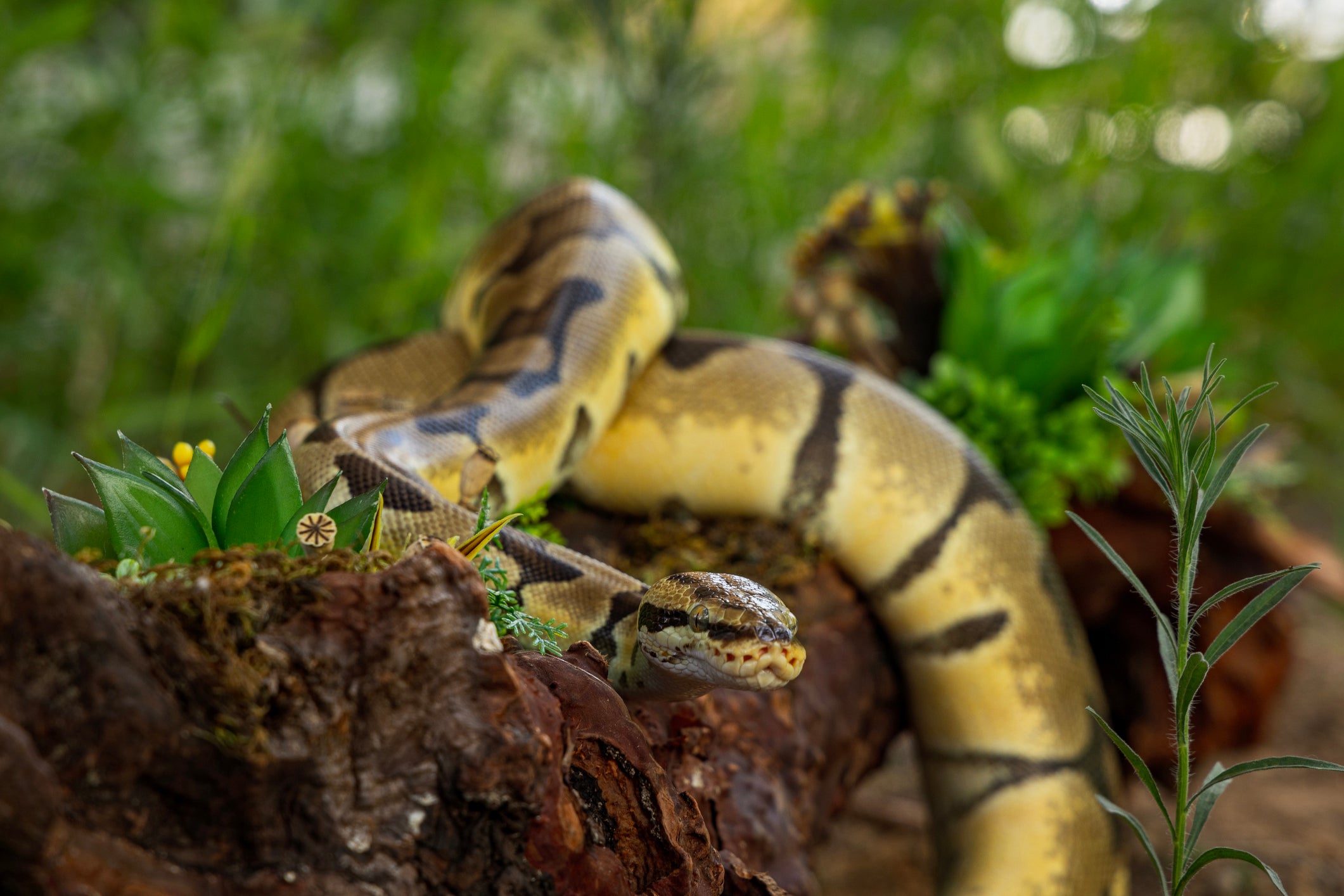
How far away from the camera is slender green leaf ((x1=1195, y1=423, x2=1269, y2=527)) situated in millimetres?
1422

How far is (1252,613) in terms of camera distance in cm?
141

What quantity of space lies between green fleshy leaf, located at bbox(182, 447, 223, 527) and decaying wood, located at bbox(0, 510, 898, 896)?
1.47 ft

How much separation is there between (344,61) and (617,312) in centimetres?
290

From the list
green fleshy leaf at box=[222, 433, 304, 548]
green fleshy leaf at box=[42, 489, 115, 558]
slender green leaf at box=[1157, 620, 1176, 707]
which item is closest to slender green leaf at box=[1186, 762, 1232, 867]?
slender green leaf at box=[1157, 620, 1176, 707]

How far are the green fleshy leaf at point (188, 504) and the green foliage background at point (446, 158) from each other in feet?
7.63

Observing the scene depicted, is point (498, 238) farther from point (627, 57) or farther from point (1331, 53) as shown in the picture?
point (1331, 53)

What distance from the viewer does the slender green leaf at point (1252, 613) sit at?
4.62 feet

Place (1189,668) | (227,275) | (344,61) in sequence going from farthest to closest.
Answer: (344,61) < (227,275) < (1189,668)

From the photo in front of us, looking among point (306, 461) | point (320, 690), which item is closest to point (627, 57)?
point (306, 461)

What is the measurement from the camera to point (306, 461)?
2104 mm

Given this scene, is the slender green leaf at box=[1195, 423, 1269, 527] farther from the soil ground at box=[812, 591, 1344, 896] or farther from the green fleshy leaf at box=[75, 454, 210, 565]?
the soil ground at box=[812, 591, 1344, 896]

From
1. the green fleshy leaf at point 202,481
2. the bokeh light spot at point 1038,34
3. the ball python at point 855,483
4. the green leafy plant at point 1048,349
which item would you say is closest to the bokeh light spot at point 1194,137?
the bokeh light spot at point 1038,34

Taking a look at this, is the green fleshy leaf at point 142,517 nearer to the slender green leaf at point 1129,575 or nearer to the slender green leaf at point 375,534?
the slender green leaf at point 375,534

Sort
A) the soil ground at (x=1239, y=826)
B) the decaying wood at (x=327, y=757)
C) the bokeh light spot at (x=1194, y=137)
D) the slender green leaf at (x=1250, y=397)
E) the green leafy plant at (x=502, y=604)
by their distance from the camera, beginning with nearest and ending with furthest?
the decaying wood at (x=327, y=757) < the slender green leaf at (x=1250, y=397) < the green leafy plant at (x=502, y=604) < the soil ground at (x=1239, y=826) < the bokeh light spot at (x=1194, y=137)
